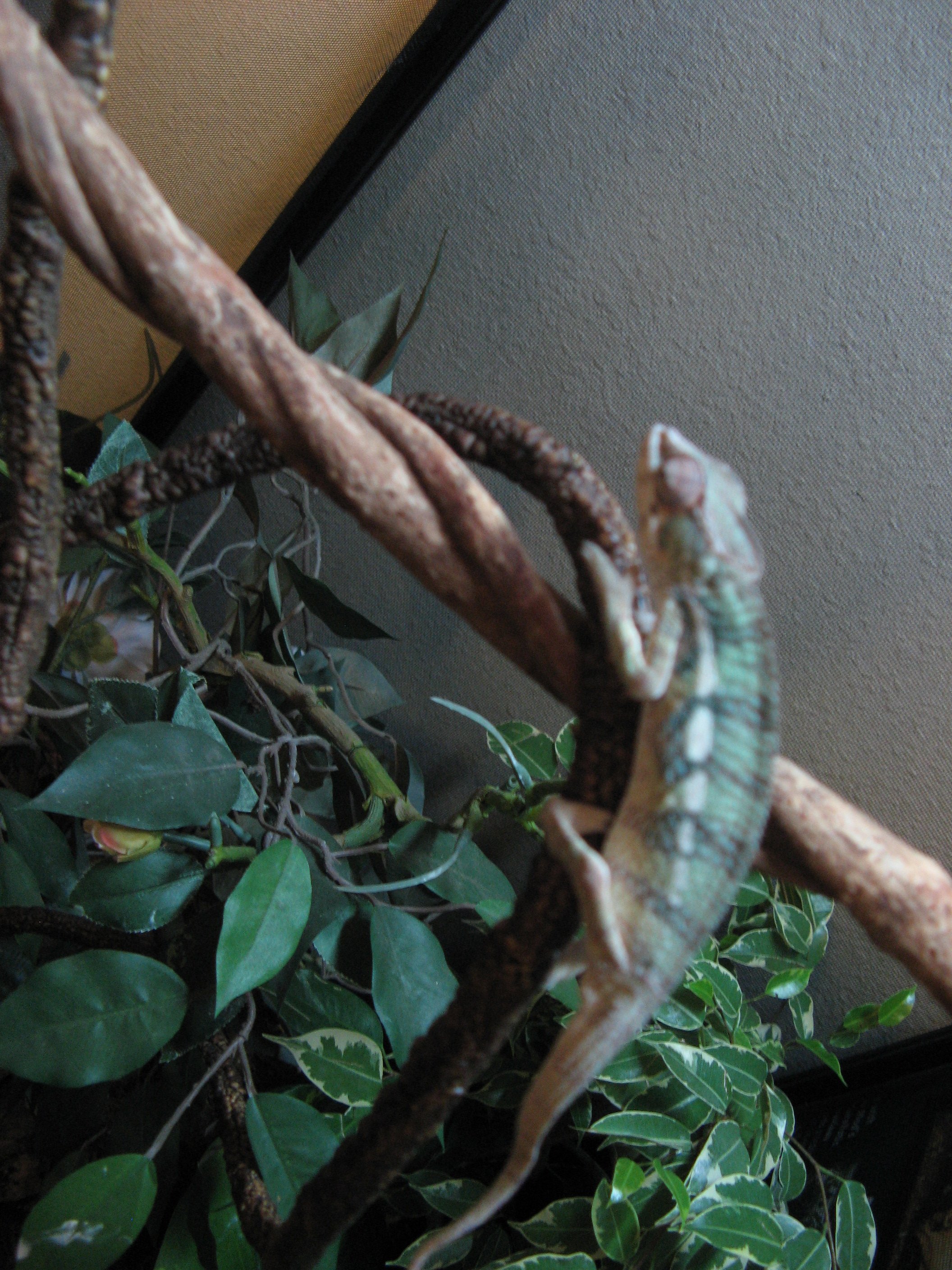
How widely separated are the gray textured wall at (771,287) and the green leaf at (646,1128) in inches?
18.3

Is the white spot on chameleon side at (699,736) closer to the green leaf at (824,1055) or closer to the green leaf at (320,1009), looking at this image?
the green leaf at (320,1009)

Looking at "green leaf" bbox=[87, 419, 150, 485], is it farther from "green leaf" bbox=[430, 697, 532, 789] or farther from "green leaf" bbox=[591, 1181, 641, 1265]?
"green leaf" bbox=[591, 1181, 641, 1265]

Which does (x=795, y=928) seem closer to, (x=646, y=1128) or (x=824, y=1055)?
(x=824, y=1055)

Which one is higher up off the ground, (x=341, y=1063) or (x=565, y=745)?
(x=565, y=745)

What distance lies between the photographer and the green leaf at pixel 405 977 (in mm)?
764

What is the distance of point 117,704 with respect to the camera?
2.73 feet

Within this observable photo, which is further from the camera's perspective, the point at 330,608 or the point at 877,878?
the point at 330,608

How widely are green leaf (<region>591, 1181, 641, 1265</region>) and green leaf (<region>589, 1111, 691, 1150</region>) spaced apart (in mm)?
60

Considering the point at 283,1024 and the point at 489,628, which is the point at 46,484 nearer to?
the point at 489,628

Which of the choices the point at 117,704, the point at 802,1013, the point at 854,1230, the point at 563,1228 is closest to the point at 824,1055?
the point at 802,1013

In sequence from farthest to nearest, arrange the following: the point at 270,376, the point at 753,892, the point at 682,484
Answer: the point at 753,892 → the point at 682,484 → the point at 270,376

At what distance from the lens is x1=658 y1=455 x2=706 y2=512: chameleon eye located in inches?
21.5

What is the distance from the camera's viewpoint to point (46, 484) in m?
0.44

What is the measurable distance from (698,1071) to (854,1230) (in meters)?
0.29
